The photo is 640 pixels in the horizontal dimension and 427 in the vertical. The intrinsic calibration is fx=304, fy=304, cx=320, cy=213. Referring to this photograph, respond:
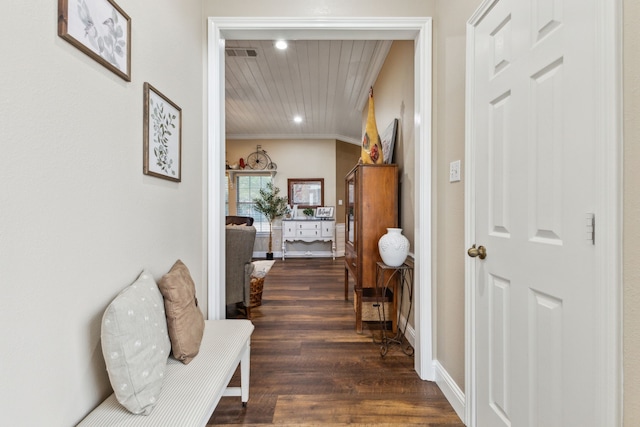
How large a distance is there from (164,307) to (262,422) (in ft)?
2.64

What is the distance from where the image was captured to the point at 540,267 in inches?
41.1

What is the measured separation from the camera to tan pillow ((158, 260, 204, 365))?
122cm

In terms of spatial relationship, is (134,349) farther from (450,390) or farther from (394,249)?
(394,249)

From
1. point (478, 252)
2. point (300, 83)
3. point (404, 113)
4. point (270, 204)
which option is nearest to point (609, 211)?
point (478, 252)

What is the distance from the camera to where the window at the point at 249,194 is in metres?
6.91

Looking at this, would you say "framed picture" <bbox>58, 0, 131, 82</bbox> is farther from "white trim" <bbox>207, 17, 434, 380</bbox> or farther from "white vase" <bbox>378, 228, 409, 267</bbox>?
"white vase" <bbox>378, 228, 409, 267</bbox>

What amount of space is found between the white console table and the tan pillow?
518cm

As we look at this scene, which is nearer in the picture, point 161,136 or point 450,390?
point 161,136

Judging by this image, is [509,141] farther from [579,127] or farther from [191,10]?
[191,10]

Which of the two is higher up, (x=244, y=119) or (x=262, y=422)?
(x=244, y=119)

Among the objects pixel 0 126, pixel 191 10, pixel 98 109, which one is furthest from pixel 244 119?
pixel 0 126

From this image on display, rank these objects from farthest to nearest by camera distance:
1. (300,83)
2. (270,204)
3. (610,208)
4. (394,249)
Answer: (270,204) < (300,83) < (394,249) < (610,208)

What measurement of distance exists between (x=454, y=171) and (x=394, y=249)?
828 millimetres

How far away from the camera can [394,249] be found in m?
2.30
